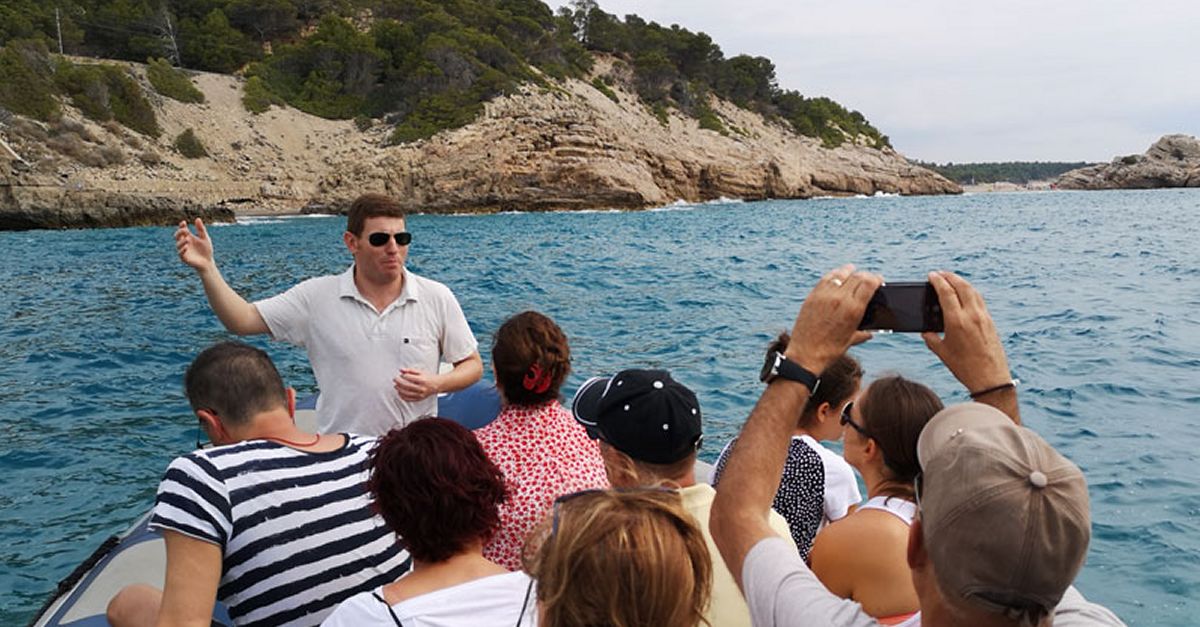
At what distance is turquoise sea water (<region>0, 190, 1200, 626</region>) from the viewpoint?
5043 mm

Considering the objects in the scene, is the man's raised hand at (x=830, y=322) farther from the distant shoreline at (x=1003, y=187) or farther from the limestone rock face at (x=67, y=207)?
the distant shoreline at (x=1003, y=187)

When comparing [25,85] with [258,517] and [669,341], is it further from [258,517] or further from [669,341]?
[258,517]

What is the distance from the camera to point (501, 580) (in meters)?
1.78

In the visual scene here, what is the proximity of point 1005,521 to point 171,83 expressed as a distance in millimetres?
55891

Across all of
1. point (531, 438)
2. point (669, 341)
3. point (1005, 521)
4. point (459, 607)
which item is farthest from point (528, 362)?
point (669, 341)

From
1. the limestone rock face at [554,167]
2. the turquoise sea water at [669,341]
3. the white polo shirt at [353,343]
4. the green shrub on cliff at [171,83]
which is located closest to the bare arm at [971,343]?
the white polo shirt at [353,343]

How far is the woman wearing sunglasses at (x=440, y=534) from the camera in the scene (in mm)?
1712

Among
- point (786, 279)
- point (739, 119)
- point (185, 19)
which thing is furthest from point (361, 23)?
point (786, 279)

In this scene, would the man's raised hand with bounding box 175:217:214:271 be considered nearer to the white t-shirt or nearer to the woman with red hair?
the woman with red hair

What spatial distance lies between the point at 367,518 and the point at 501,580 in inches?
25.1

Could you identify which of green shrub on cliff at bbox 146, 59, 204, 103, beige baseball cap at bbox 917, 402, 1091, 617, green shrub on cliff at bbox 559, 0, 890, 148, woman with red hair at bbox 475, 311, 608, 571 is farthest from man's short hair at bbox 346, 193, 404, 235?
green shrub on cliff at bbox 559, 0, 890, 148

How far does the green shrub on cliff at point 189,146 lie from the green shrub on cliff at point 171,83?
4.97m

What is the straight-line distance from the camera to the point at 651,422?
212cm

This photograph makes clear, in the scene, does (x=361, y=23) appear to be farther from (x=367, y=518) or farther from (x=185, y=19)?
(x=367, y=518)
